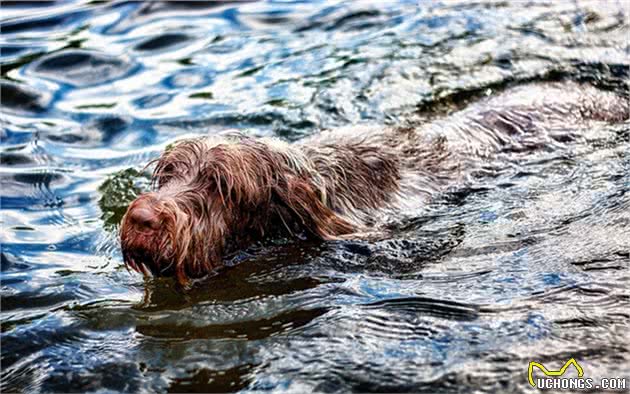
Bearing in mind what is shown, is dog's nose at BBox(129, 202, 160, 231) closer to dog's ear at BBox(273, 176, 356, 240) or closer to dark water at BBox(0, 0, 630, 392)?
dark water at BBox(0, 0, 630, 392)

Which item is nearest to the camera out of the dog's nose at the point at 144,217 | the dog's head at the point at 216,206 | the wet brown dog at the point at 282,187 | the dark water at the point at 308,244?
the dark water at the point at 308,244

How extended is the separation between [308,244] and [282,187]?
51 cm

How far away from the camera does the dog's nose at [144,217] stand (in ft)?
20.6

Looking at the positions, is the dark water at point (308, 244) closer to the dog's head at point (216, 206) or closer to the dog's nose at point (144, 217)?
the dog's head at point (216, 206)

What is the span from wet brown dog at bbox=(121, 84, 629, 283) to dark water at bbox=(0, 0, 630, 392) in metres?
0.21

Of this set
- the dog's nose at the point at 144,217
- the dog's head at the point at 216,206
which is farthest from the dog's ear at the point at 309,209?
the dog's nose at the point at 144,217

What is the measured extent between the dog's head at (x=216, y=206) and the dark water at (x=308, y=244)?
0.21 metres

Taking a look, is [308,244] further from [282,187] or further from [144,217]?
[144,217]

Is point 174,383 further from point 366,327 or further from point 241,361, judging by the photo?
point 366,327

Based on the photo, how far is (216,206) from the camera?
22.6 ft

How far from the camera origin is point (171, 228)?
21.1 ft

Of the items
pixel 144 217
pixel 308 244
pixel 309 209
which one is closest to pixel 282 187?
pixel 309 209

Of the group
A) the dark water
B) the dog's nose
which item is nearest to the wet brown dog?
the dog's nose

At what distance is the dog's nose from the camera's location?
6.27 meters
